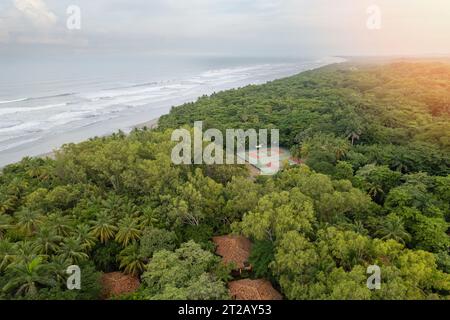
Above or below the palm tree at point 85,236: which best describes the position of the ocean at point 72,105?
above

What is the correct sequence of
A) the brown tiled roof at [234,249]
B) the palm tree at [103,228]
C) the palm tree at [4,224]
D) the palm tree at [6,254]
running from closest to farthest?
the palm tree at [6,254] → the brown tiled roof at [234,249] → the palm tree at [103,228] → the palm tree at [4,224]

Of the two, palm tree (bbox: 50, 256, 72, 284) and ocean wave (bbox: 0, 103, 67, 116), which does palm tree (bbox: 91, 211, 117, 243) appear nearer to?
palm tree (bbox: 50, 256, 72, 284)

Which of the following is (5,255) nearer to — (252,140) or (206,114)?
(252,140)

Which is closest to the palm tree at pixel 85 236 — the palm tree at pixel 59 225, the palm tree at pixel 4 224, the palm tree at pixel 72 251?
the palm tree at pixel 59 225

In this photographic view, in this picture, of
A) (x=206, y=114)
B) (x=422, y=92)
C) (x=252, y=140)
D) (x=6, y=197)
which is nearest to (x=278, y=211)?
(x=6, y=197)

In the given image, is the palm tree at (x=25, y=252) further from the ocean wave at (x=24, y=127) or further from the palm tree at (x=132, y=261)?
the ocean wave at (x=24, y=127)

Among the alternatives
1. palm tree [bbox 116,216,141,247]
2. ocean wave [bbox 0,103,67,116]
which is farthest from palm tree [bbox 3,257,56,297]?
ocean wave [bbox 0,103,67,116]
